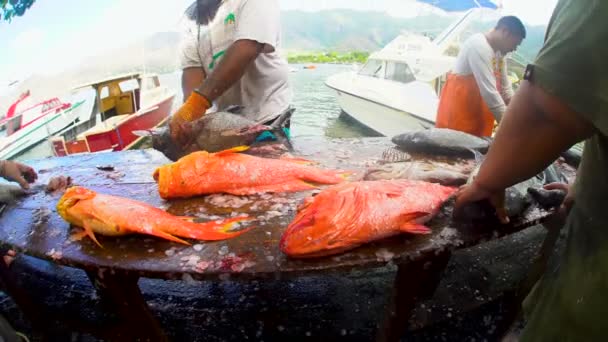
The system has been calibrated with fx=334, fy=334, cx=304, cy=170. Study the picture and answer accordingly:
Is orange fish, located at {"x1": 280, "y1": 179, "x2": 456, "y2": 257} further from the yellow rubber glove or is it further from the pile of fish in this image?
the yellow rubber glove

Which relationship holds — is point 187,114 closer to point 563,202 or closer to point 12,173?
point 12,173

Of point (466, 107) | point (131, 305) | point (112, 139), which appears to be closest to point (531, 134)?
point (131, 305)

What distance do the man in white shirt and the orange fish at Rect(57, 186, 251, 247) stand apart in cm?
112

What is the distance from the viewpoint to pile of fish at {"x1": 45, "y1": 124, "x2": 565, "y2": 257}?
1.59 m

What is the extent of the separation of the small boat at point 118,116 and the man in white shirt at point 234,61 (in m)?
9.42

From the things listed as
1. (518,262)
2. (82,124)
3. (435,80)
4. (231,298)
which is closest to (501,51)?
(518,262)

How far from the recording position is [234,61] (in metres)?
2.85

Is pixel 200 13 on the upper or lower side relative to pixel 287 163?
upper

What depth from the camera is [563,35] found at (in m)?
0.90

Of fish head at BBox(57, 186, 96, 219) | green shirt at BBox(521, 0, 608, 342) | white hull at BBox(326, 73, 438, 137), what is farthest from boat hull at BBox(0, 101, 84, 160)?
green shirt at BBox(521, 0, 608, 342)

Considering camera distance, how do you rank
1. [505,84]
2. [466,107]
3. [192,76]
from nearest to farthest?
[192,76] < [505,84] < [466,107]

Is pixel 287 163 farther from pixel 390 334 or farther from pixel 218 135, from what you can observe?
pixel 390 334

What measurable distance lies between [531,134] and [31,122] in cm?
1479

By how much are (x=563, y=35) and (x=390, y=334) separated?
1.83 metres
